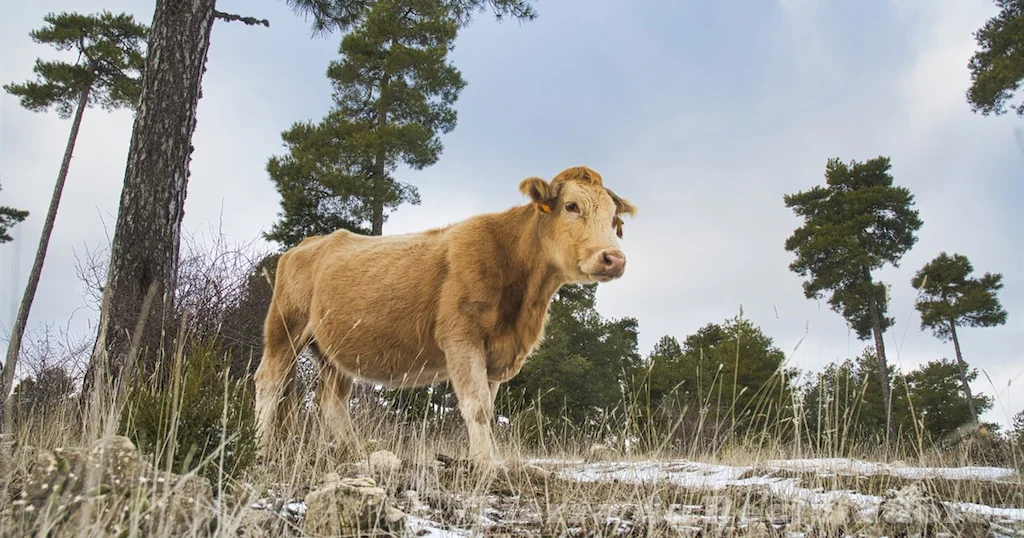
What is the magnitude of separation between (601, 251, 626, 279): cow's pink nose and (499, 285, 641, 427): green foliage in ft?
46.6

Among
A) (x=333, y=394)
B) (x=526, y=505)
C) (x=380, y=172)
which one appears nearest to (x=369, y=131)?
(x=380, y=172)

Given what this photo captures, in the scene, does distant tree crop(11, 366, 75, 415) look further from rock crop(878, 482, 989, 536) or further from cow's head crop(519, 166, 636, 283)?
rock crop(878, 482, 989, 536)

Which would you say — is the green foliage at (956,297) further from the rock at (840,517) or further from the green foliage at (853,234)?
the rock at (840,517)

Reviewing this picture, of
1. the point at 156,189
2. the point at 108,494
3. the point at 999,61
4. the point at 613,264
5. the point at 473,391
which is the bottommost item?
the point at 108,494

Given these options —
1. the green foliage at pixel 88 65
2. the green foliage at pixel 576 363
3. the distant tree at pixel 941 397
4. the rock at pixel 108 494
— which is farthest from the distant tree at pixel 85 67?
the distant tree at pixel 941 397

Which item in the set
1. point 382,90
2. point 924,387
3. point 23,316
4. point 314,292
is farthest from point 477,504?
point 924,387

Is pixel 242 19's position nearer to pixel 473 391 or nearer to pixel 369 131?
pixel 473 391

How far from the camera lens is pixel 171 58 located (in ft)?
23.4

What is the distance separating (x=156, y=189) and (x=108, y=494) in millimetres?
5104

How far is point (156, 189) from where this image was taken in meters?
6.81

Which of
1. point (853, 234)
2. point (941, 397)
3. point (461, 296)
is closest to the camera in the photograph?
point (461, 296)

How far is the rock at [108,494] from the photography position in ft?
7.70

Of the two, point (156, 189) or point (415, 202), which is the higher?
point (415, 202)

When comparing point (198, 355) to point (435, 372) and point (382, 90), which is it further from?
point (382, 90)
